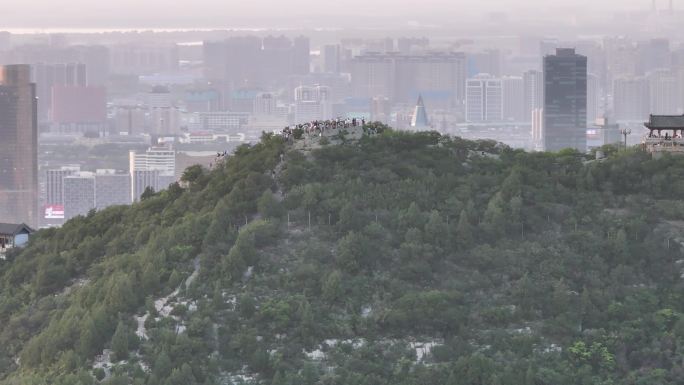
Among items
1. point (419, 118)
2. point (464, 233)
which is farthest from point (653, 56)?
point (464, 233)

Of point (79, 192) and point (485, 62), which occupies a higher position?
point (485, 62)

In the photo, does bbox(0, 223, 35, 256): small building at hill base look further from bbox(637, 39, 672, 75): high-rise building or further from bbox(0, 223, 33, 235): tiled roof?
bbox(637, 39, 672, 75): high-rise building

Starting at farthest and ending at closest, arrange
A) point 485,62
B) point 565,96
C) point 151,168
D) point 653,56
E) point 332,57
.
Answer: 1. point 332,57
2. point 485,62
3. point 653,56
4. point 565,96
5. point 151,168

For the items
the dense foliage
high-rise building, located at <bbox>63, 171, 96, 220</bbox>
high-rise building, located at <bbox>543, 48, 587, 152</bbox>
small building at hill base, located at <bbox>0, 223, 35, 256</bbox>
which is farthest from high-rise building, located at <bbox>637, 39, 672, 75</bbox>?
the dense foliage

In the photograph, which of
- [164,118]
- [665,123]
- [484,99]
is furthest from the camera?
[484,99]

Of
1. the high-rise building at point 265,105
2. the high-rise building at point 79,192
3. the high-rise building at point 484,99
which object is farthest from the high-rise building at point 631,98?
the high-rise building at point 79,192

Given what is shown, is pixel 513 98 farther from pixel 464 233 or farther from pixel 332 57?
pixel 464 233

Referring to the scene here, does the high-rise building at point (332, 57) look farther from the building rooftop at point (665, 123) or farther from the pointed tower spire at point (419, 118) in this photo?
the building rooftop at point (665, 123)
